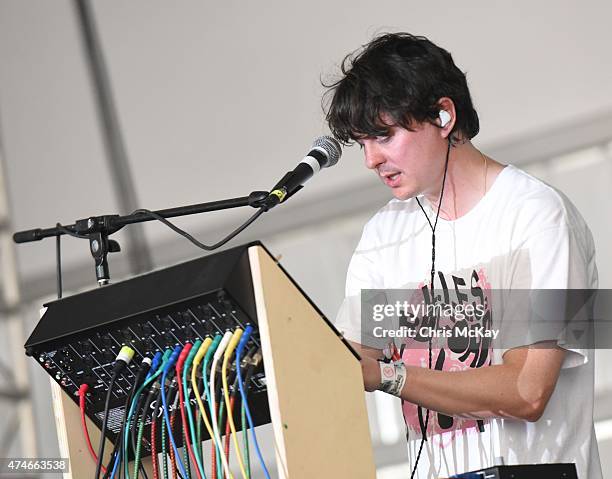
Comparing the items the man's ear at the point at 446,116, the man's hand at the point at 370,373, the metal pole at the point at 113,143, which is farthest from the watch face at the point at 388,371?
the metal pole at the point at 113,143

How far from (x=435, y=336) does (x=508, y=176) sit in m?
0.39

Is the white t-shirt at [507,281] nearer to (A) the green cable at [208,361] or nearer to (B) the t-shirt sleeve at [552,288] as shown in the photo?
(B) the t-shirt sleeve at [552,288]

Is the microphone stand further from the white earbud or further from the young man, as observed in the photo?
the white earbud

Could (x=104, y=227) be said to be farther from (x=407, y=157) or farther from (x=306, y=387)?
(x=407, y=157)

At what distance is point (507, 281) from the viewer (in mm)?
2031

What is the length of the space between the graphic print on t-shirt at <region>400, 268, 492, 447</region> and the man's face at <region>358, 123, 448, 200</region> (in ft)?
0.74

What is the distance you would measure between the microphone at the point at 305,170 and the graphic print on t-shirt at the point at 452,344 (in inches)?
18.2

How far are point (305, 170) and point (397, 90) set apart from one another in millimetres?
424

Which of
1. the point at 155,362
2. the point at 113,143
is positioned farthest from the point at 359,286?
the point at 113,143

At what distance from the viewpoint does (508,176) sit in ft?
6.98

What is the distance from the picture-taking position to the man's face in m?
2.08

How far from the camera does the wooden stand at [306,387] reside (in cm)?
137

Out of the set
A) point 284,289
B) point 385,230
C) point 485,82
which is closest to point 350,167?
point 485,82

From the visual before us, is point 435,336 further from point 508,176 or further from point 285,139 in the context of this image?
point 285,139
